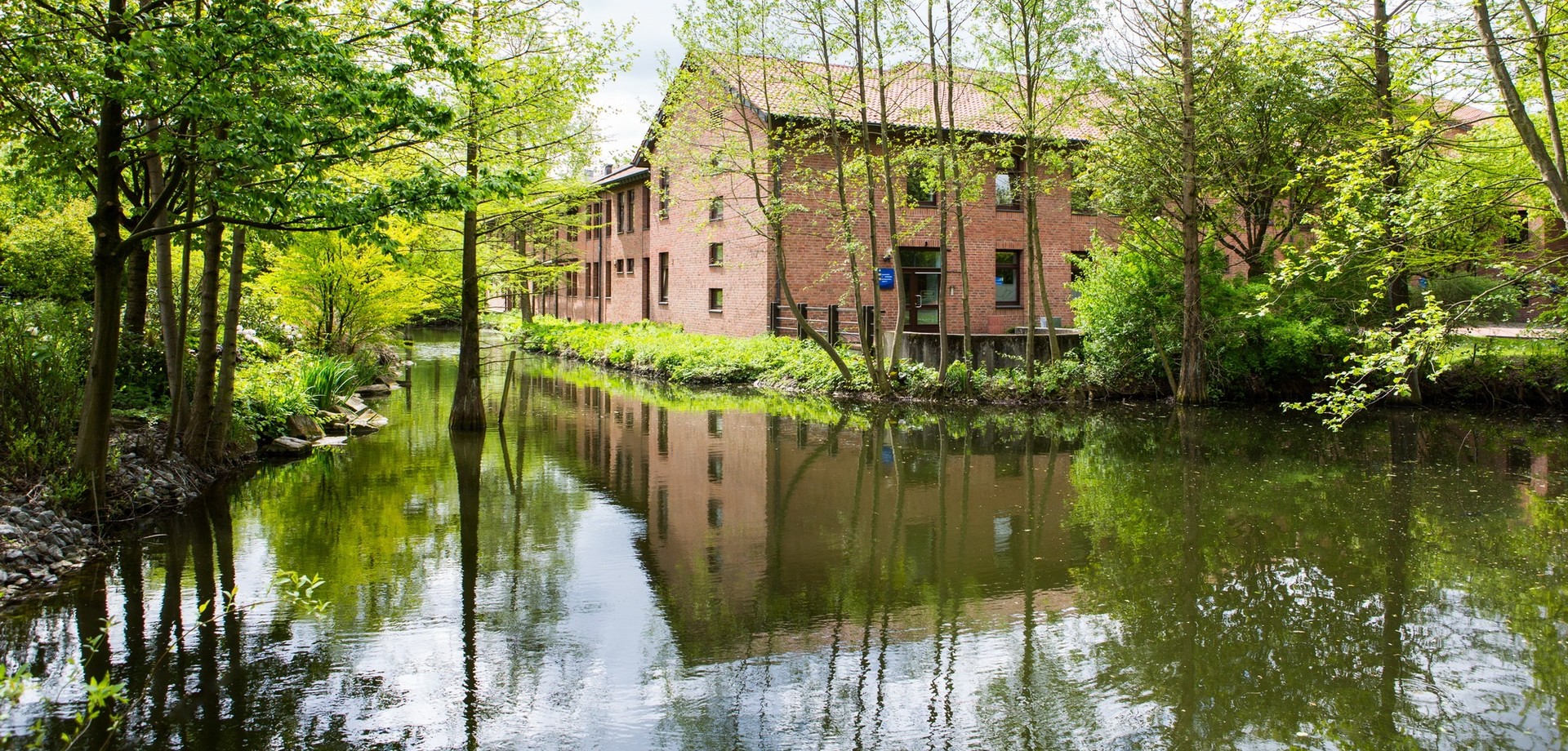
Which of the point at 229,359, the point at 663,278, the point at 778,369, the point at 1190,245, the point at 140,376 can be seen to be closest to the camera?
the point at 229,359

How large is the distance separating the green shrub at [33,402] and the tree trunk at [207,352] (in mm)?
971

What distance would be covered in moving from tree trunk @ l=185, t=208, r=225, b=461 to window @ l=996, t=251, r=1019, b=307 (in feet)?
60.5

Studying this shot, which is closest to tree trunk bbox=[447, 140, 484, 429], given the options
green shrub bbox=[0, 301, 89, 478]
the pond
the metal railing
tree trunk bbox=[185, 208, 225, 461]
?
the pond

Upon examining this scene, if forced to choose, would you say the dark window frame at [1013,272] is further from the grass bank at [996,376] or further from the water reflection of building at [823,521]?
the water reflection of building at [823,521]

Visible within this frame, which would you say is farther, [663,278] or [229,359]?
[663,278]

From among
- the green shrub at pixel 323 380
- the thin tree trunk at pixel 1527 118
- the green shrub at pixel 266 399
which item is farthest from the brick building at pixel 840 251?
the thin tree trunk at pixel 1527 118

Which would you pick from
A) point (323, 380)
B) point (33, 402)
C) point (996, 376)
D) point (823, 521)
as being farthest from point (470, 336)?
point (996, 376)

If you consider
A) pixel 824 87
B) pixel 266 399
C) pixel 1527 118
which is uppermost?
pixel 824 87

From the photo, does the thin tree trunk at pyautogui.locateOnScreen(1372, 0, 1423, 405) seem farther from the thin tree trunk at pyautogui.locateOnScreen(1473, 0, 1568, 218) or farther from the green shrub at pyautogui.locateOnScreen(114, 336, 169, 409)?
the green shrub at pyautogui.locateOnScreen(114, 336, 169, 409)

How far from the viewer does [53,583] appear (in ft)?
21.2

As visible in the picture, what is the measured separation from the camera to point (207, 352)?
9078 millimetres

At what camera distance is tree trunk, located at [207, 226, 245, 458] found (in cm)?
935

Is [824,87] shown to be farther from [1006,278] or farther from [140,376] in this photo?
[1006,278]

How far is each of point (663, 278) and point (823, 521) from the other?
21617 millimetres
